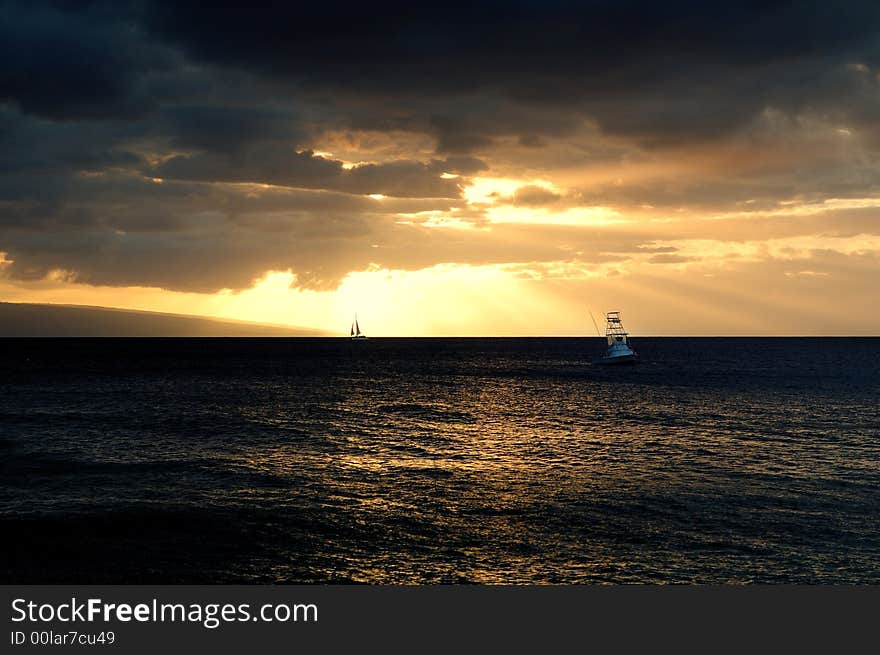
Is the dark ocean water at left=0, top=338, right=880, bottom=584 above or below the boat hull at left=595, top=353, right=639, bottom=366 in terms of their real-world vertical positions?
below

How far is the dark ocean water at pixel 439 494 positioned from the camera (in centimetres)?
2744

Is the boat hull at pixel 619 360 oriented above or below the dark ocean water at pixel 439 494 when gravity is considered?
above

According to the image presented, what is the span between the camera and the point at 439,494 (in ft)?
130

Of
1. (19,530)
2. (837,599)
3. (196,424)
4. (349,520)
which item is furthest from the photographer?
(196,424)

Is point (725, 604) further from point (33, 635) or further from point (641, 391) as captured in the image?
point (641, 391)

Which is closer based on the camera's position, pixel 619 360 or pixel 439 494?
pixel 439 494

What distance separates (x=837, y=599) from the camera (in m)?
16.6

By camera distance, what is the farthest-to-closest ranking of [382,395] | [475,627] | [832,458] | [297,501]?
[382,395]
[832,458]
[297,501]
[475,627]

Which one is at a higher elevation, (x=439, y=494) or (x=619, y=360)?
(x=619, y=360)

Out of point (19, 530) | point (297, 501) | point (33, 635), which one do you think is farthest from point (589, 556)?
point (19, 530)

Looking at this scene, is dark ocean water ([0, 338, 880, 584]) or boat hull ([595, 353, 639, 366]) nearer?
dark ocean water ([0, 338, 880, 584])

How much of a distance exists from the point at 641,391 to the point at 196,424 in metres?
71.2

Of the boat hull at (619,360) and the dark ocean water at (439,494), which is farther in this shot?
the boat hull at (619,360)

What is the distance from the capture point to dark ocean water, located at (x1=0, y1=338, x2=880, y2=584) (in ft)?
90.0
